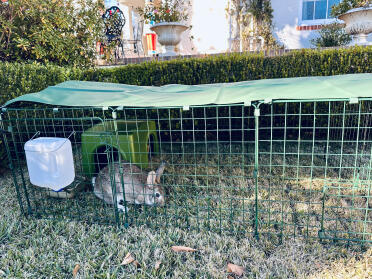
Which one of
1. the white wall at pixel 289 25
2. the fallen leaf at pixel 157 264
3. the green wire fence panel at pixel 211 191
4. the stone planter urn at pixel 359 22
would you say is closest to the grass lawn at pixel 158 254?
the fallen leaf at pixel 157 264

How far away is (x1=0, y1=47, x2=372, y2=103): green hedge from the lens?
13.7 feet

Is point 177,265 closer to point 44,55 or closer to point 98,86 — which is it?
point 98,86

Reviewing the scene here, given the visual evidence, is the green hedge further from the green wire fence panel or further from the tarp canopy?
the tarp canopy

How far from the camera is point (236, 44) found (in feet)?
27.7

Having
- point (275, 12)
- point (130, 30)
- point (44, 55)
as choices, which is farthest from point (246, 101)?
point (130, 30)

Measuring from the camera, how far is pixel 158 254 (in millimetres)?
2322

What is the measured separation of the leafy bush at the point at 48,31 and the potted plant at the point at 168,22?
1.57 m

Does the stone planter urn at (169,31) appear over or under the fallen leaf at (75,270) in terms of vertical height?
over

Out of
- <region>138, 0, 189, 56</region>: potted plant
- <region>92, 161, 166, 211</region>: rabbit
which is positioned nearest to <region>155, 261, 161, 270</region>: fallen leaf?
<region>92, 161, 166, 211</region>: rabbit

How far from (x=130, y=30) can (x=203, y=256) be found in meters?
10.5

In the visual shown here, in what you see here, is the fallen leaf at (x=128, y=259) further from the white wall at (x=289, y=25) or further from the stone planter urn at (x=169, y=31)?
the white wall at (x=289, y=25)

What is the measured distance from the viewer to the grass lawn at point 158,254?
2113mm

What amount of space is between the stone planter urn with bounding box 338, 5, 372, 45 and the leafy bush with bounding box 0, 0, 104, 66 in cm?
546

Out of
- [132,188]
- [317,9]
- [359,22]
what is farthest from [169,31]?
[317,9]
